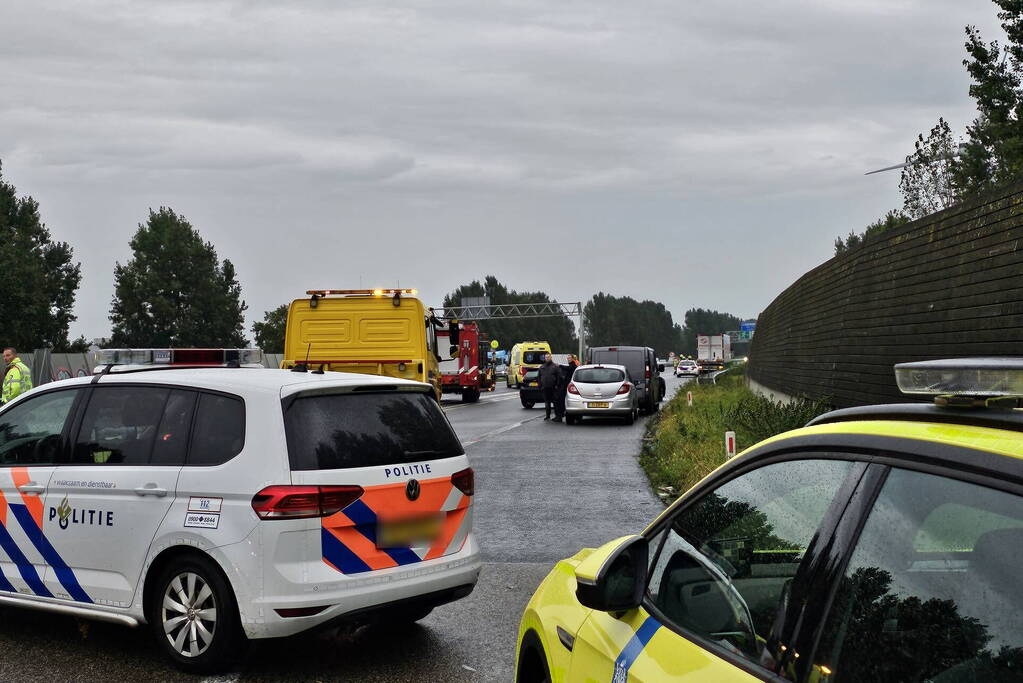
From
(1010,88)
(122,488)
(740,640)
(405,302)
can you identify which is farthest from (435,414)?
(1010,88)

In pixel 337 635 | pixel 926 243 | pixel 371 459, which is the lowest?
pixel 337 635

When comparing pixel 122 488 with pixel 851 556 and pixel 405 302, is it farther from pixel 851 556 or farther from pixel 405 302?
pixel 405 302

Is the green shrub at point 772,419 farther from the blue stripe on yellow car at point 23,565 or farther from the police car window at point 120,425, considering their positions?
the blue stripe on yellow car at point 23,565

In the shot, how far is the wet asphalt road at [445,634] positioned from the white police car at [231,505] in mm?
271

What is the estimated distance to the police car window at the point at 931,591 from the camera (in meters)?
1.77

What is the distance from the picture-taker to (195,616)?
5520 mm

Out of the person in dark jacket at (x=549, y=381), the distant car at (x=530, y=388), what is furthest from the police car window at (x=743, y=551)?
the distant car at (x=530, y=388)

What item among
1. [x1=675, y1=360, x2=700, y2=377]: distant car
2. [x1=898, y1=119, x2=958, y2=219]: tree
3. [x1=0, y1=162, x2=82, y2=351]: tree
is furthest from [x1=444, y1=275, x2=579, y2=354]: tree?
[x1=898, y1=119, x2=958, y2=219]: tree

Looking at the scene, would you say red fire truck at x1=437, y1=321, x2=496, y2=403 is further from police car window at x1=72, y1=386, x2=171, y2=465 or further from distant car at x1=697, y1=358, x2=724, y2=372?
distant car at x1=697, y1=358, x2=724, y2=372

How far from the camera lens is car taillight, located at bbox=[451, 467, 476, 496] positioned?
616 centimetres

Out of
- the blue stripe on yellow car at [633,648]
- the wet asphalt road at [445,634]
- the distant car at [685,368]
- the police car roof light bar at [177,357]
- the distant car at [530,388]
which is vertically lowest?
the distant car at [685,368]

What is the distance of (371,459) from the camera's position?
571cm

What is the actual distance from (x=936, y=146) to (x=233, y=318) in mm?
60770

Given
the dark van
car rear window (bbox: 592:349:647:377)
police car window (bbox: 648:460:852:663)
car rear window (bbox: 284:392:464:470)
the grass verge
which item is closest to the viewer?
police car window (bbox: 648:460:852:663)
